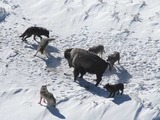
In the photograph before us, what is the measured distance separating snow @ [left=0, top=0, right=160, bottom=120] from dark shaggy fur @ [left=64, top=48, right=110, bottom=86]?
458mm

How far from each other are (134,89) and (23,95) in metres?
4.30

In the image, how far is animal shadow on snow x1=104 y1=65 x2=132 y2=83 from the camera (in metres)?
20.0

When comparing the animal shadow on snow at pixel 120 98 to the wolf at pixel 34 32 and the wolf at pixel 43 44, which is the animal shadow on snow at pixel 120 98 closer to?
the wolf at pixel 43 44

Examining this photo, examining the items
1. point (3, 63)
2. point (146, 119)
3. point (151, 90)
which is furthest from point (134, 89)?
point (3, 63)

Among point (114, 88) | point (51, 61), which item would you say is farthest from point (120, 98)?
point (51, 61)

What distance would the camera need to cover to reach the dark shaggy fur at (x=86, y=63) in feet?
63.4

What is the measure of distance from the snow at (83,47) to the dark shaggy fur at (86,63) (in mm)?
458

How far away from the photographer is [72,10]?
83.3 ft

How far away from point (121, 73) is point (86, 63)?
5.77ft

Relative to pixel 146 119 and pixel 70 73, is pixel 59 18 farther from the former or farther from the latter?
pixel 146 119

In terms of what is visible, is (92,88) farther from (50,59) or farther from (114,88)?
(50,59)

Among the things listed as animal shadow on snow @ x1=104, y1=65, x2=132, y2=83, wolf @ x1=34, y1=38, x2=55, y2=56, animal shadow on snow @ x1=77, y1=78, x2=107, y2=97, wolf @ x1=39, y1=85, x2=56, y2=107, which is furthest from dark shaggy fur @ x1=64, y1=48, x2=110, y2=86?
wolf @ x1=39, y1=85, x2=56, y2=107

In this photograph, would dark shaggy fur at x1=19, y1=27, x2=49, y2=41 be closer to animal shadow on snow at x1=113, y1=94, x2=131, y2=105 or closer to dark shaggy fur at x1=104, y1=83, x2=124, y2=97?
dark shaggy fur at x1=104, y1=83, x2=124, y2=97

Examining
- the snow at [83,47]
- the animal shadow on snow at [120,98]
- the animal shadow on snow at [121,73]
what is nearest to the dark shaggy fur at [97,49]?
the snow at [83,47]
